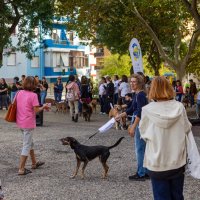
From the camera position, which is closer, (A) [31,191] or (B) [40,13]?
(A) [31,191]

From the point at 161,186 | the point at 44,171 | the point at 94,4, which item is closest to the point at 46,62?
the point at 94,4

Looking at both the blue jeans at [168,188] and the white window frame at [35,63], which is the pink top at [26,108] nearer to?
the blue jeans at [168,188]

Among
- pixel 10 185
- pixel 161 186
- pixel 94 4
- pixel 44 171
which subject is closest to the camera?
pixel 161 186

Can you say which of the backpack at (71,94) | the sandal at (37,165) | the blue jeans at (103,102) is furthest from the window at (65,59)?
the sandal at (37,165)

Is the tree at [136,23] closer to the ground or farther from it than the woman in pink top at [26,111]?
farther from it

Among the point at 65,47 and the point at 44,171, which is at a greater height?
the point at 65,47

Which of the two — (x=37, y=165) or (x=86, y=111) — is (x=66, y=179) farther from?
(x=86, y=111)

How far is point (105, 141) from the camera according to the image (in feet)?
42.9

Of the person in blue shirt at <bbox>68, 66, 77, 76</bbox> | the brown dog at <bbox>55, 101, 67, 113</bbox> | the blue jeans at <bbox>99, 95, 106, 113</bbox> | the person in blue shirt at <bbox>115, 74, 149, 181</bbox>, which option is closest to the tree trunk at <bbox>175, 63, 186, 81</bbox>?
the blue jeans at <bbox>99, 95, 106, 113</bbox>

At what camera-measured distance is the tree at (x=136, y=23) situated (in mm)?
24688

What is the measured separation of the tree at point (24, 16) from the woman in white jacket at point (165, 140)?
2260cm

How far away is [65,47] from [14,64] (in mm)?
9686

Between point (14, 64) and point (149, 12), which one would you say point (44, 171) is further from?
point (14, 64)

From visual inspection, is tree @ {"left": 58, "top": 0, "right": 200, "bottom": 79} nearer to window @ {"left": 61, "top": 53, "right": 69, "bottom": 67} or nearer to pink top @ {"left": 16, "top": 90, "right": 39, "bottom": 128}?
pink top @ {"left": 16, "top": 90, "right": 39, "bottom": 128}
